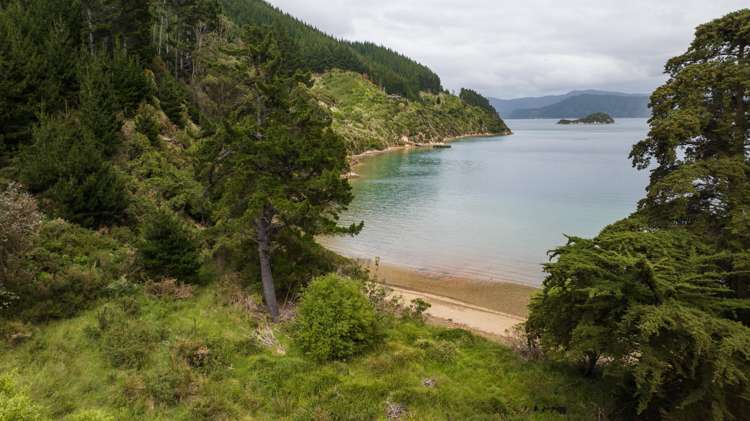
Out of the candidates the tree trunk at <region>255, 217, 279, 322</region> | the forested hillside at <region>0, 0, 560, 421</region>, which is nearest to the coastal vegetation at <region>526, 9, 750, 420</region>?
the forested hillside at <region>0, 0, 560, 421</region>

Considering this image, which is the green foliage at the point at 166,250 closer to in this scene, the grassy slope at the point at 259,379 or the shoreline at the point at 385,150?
the grassy slope at the point at 259,379

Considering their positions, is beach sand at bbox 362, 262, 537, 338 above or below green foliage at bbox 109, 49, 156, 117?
below

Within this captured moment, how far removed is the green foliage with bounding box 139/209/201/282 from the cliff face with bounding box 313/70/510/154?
81.8 m

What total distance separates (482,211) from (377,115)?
304 feet

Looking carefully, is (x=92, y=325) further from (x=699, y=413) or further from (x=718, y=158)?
(x=718, y=158)

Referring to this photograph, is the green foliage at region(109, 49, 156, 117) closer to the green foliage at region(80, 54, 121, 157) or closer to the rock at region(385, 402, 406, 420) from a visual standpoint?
the green foliage at region(80, 54, 121, 157)

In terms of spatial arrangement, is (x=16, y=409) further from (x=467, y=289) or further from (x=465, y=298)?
(x=467, y=289)

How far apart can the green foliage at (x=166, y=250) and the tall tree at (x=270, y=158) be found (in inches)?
77.5

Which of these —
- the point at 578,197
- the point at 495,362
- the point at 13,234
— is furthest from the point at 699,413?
the point at 578,197

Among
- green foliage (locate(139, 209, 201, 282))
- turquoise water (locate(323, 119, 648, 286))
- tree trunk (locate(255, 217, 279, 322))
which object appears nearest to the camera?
green foliage (locate(139, 209, 201, 282))

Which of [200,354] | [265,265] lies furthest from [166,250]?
[200,354]

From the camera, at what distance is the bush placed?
43.3 ft

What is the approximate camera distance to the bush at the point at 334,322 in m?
13.2

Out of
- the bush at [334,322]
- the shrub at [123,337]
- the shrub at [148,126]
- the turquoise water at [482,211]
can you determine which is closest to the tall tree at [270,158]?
the bush at [334,322]
